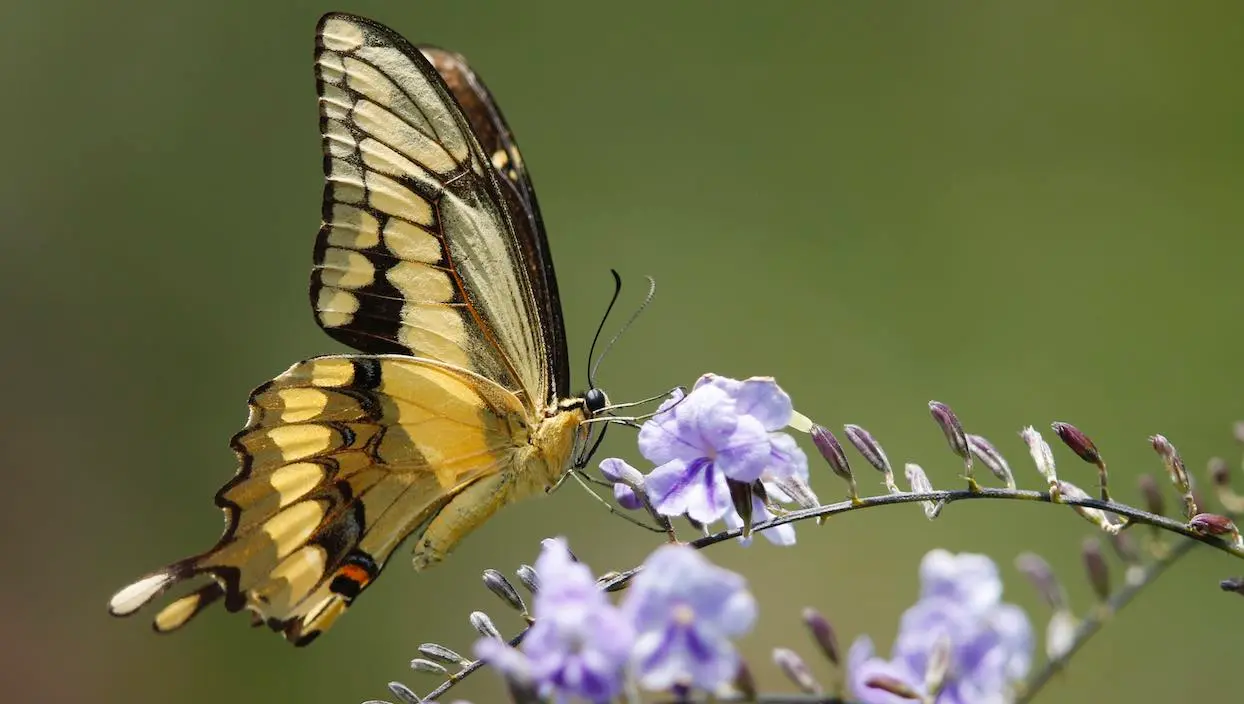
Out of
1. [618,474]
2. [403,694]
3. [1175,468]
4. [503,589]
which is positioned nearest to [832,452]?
[618,474]

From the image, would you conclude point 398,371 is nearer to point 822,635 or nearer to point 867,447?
point 867,447

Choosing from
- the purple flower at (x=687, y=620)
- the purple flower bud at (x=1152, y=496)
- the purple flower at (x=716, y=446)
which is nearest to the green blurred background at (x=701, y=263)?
the purple flower bud at (x=1152, y=496)

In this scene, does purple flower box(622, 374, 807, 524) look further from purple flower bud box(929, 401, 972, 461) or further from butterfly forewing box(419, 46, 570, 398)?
butterfly forewing box(419, 46, 570, 398)

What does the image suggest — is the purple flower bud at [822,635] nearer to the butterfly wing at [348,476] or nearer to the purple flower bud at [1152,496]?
the purple flower bud at [1152,496]

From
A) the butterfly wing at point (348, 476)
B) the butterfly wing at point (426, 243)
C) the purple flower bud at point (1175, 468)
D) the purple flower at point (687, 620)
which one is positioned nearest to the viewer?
the purple flower at point (687, 620)

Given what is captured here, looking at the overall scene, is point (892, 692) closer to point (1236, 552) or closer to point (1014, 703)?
point (1014, 703)

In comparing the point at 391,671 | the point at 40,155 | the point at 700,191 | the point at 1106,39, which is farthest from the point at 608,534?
the point at 40,155
